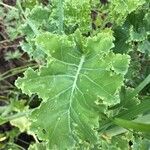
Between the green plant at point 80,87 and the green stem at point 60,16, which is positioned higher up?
the green stem at point 60,16

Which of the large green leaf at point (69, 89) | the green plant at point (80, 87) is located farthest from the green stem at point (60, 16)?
the large green leaf at point (69, 89)

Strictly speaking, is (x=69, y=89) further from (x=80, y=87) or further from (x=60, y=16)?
(x=60, y=16)

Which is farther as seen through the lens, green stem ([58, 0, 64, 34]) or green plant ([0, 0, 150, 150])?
green stem ([58, 0, 64, 34])

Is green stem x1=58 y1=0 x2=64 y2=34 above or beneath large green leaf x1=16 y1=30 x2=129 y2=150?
above

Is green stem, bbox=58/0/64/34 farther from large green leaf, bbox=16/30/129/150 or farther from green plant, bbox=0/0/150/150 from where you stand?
large green leaf, bbox=16/30/129/150

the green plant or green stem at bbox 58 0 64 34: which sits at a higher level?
green stem at bbox 58 0 64 34

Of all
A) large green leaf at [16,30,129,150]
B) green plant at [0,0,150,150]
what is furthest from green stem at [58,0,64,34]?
large green leaf at [16,30,129,150]

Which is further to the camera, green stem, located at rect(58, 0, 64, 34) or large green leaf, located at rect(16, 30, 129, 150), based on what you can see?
green stem, located at rect(58, 0, 64, 34)

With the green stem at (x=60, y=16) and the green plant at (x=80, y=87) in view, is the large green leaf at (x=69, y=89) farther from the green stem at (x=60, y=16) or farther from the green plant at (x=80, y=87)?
the green stem at (x=60, y=16)
